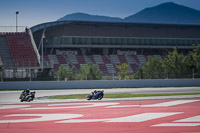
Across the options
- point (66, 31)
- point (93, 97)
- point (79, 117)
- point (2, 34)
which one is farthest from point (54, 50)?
point (79, 117)

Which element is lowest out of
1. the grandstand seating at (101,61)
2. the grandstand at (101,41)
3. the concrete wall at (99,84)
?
the concrete wall at (99,84)

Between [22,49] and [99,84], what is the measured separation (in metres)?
21.4

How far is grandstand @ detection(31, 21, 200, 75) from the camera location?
67.2m

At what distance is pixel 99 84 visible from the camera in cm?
4122

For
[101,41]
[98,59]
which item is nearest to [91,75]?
[98,59]

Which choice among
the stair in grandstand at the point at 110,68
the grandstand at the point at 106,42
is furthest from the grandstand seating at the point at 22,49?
the stair in grandstand at the point at 110,68

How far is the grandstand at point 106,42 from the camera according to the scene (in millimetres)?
67188

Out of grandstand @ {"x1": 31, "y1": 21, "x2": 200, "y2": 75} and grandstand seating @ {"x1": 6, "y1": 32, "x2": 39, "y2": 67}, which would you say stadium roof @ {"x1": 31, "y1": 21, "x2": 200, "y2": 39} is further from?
grandstand seating @ {"x1": 6, "y1": 32, "x2": 39, "y2": 67}

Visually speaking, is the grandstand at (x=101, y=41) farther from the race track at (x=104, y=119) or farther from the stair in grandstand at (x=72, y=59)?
the race track at (x=104, y=119)

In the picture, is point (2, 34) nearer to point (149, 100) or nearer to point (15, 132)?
point (149, 100)

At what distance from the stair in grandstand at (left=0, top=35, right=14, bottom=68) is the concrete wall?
A: 13.1 m

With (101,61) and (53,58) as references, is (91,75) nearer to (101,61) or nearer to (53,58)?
(53,58)

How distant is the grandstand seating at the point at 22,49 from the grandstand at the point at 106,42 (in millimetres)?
3655

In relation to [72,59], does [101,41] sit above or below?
above
